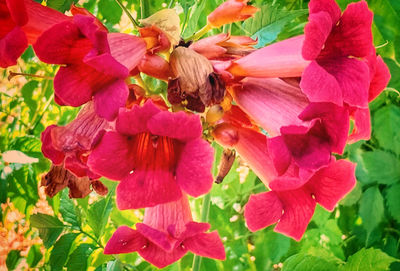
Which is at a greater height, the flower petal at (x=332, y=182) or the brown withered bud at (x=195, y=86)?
the brown withered bud at (x=195, y=86)

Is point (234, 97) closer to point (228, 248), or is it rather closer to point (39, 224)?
point (39, 224)

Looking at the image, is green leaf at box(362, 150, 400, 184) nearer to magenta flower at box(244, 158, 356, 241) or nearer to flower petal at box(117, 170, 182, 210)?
magenta flower at box(244, 158, 356, 241)

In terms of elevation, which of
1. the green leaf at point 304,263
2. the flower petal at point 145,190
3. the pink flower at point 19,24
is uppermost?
the pink flower at point 19,24

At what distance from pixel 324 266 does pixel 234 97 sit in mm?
638

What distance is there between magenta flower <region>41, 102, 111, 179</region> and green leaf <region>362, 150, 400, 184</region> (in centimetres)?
140

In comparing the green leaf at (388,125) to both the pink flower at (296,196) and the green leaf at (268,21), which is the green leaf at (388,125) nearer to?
the green leaf at (268,21)

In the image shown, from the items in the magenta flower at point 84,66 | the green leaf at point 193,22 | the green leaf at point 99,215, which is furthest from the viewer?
the green leaf at point 99,215

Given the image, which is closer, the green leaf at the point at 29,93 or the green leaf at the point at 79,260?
the green leaf at the point at 79,260

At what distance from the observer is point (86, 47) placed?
608 millimetres

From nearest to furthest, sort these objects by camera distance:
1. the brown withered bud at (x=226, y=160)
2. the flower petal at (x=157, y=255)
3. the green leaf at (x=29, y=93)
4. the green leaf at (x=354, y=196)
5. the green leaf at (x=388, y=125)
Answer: the flower petal at (x=157, y=255)
the brown withered bud at (x=226, y=160)
the green leaf at (x=29, y=93)
the green leaf at (x=388, y=125)
the green leaf at (x=354, y=196)

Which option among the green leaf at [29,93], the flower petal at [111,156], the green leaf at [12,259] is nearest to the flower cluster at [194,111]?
the flower petal at [111,156]

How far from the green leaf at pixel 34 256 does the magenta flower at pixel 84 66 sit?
0.99 metres

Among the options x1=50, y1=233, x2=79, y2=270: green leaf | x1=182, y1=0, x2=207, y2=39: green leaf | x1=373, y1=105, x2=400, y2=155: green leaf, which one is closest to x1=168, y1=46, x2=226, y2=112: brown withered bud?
x1=182, y1=0, x2=207, y2=39: green leaf

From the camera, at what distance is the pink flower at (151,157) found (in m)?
0.57
